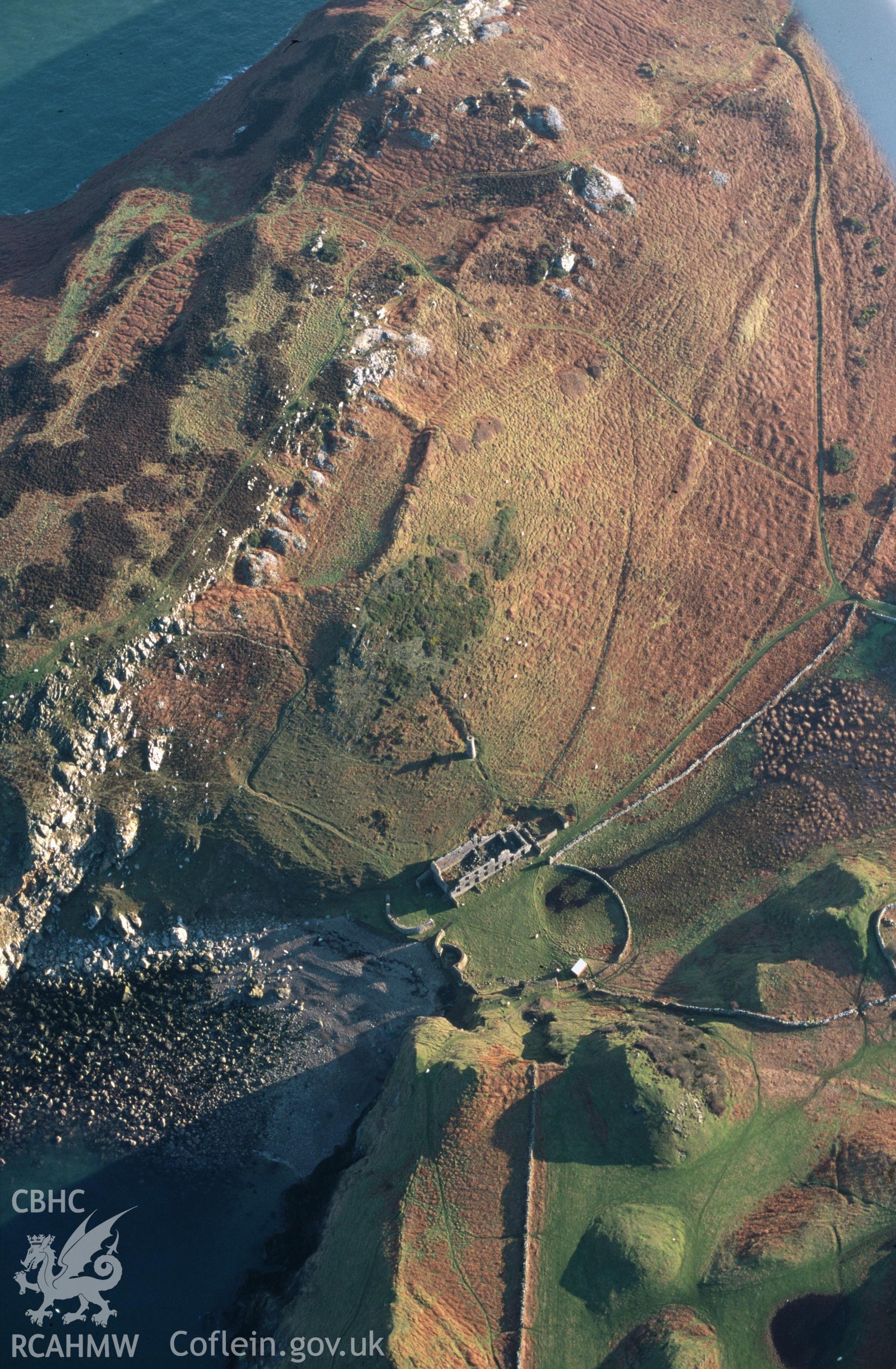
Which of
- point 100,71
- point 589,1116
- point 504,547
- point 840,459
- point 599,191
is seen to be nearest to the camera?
point 589,1116

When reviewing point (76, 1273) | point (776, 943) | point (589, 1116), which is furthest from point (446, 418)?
point (76, 1273)

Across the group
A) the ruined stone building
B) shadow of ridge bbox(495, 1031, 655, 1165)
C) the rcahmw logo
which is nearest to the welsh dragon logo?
A: the rcahmw logo

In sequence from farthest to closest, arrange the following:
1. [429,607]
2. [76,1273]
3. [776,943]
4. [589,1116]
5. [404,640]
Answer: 1. [429,607]
2. [404,640]
3. [776,943]
4. [76,1273]
5. [589,1116]

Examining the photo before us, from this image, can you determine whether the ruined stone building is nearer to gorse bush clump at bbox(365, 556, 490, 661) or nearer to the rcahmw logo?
gorse bush clump at bbox(365, 556, 490, 661)

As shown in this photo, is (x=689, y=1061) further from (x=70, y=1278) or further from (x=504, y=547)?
(x=70, y=1278)

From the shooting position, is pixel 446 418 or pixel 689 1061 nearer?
pixel 689 1061

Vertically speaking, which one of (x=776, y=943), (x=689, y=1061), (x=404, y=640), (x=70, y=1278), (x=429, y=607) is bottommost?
(x=70, y=1278)

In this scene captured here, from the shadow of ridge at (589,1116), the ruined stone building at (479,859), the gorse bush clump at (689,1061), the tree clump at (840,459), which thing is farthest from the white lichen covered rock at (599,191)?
the shadow of ridge at (589,1116)

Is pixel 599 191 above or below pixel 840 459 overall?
above
